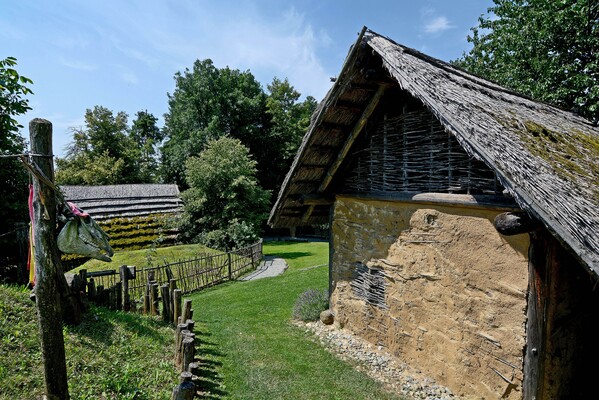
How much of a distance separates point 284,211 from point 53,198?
17.9 feet

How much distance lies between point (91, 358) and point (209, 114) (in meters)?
33.5

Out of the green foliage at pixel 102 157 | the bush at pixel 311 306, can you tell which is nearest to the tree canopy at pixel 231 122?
the green foliage at pixel 102 157

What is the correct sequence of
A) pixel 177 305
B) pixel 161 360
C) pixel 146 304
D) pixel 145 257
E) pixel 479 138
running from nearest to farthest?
pixel 479 138 < pixel 161 360 < pixel 177 305 < pixel 146 304 < pixel 145 257

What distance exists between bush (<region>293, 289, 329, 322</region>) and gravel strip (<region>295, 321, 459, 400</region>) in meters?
0.37

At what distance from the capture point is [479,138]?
13.6 feet

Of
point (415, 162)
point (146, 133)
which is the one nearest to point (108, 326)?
point (415, 162)

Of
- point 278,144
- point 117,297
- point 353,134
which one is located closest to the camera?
point 353,134

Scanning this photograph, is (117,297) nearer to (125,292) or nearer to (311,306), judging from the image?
(125,292)

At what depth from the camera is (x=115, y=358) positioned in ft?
16.5

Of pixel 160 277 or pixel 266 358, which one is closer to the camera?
pixel 266 358

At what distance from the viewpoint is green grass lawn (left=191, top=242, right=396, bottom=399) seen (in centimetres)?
546

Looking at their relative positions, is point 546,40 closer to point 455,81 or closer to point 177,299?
point 455,81

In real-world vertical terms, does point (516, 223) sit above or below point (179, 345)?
above

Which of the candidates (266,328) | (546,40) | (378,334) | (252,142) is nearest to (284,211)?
(266,328)
